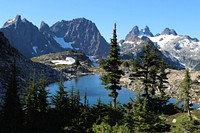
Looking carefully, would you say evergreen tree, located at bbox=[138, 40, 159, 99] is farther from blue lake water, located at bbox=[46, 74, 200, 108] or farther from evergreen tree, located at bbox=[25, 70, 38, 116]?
evergreen tree, located at bbox=[25, 70, 38, 116]

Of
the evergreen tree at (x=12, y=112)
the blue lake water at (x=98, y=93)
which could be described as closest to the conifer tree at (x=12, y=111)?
the evergreen tree at (x=12, y=112)

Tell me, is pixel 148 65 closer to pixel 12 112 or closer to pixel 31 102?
pixel 31 102

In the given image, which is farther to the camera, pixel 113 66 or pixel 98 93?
pixel 98 93

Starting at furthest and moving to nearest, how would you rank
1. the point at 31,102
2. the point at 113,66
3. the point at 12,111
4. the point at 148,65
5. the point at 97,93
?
1. the point at 97,93
2. the point at 148,65
3. the point at 113,66
4. the point at 31,102
5. the point at 12,111

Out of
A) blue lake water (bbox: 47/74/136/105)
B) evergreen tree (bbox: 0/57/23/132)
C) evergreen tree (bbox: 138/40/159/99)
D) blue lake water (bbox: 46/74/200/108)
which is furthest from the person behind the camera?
blue lake water (bbox: 47/74/136/105)

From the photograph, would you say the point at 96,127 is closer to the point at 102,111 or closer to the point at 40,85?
the point at 102,111

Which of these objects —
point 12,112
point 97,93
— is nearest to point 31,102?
point 12,112

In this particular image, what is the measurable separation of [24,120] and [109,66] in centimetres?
1715

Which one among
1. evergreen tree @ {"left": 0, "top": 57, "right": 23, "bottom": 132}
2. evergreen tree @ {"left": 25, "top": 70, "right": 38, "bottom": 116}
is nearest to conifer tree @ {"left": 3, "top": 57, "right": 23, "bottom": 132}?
evergreen tree @ {"left": 0, "top": 57, "right": 23, "bottom": 132}

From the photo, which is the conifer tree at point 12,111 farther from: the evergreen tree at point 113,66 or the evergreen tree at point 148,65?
the evergreen tree at point 148,65

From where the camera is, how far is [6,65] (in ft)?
351

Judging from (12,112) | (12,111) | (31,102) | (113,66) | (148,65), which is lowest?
(12,112)

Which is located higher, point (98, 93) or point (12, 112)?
point (12, 112)

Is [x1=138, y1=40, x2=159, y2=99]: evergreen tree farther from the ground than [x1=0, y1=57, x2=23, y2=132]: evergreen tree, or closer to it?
farther from the ground
